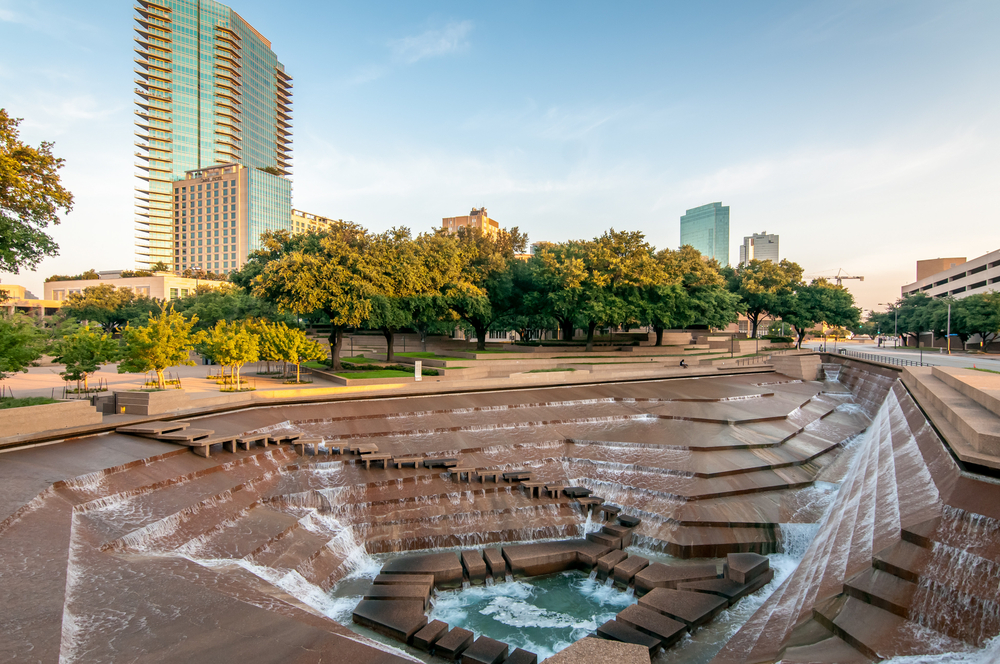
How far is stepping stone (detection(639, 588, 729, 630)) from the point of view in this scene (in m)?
8.84

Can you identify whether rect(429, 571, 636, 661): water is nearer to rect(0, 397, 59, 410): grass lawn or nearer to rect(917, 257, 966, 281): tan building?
rect(0, 397, 59, 410): grass lawn

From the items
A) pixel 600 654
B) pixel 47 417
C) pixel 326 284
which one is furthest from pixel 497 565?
pixel 326 284

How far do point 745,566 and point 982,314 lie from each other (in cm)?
6735

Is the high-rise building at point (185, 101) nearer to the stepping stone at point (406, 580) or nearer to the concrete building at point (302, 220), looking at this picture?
the concrete building at point (302, 220)

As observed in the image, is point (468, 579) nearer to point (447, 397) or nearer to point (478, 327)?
point (447, 397)

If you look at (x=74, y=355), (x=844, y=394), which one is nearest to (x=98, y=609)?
(x=74, y=355)

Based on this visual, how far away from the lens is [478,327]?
4103 cm

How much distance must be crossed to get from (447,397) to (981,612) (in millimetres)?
20075

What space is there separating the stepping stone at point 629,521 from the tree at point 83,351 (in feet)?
68.0

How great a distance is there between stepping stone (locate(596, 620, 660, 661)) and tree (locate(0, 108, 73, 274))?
2004cm

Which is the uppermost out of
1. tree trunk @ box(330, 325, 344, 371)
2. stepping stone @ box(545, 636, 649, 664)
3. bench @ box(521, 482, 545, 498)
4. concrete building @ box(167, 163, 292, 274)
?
concrete building @ box(167, 163, 292, 274)

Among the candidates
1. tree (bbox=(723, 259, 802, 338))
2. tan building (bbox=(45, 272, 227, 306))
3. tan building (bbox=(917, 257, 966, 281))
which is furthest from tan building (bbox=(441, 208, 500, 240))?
tan building (bbox=(917, 257, 966, 281))

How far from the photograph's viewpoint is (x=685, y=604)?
363 inches

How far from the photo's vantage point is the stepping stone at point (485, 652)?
739 cm
